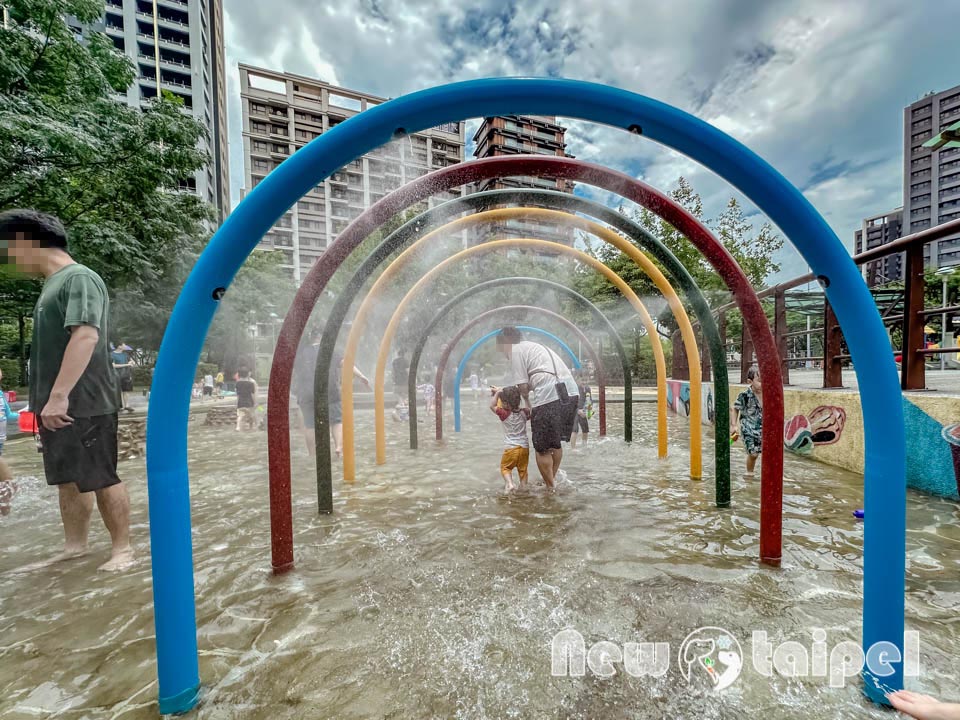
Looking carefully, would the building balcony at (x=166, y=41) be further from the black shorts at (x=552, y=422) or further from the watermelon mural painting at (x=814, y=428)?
the watermelon mural painting at (x=814, y=428)

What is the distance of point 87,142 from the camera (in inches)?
313

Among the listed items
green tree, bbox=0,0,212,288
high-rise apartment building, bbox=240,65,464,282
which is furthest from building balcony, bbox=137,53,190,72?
green tree, bbox=0,0,212,288

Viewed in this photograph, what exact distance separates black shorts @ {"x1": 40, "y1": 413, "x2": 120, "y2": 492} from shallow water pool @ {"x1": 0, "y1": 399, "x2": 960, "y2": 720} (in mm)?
638

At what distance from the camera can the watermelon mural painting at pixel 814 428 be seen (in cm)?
529

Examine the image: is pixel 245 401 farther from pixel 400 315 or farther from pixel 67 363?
pixel 67 363

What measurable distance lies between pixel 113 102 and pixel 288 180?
1085cm

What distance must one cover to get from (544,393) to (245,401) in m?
7.48

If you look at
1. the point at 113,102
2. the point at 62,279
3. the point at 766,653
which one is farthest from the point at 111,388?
the point at 113,102

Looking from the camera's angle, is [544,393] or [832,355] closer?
[544,393]

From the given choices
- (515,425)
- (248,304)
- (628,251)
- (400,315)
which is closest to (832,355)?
(628,251)

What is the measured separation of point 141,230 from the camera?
33.7 ft

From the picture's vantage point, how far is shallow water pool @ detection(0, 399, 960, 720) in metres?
1.74

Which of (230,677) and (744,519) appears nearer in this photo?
(230,677)

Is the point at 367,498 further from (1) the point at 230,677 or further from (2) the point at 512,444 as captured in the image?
(1) the point at 230,677
